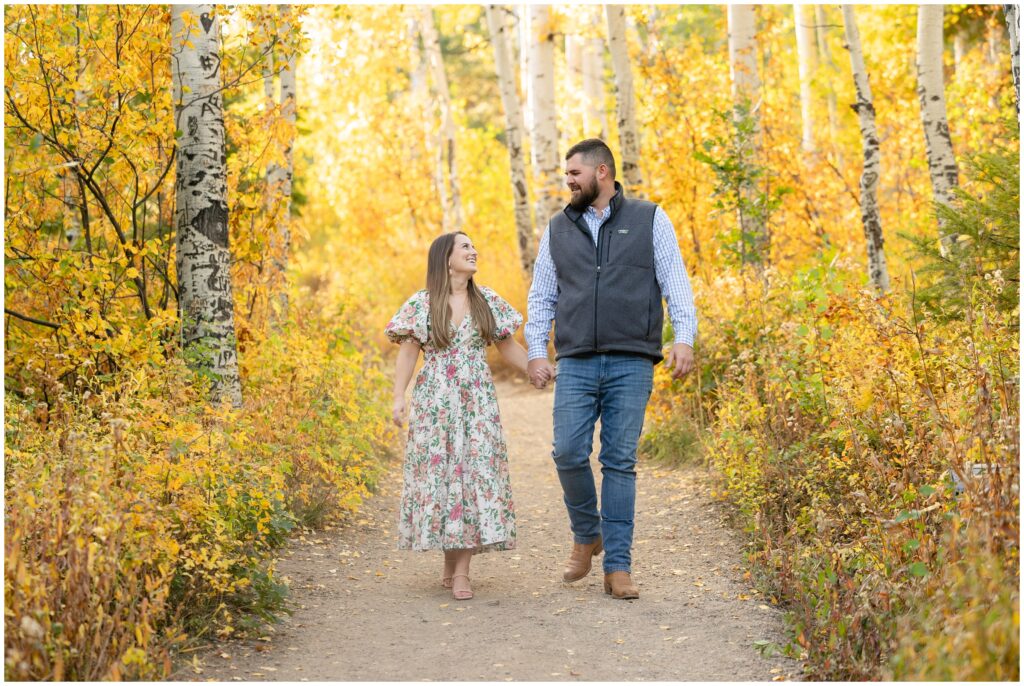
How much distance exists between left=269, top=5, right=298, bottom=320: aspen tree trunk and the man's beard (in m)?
2.53

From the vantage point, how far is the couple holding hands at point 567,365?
479cm

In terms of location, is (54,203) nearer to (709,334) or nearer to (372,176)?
(709,334)

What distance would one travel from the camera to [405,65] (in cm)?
2130

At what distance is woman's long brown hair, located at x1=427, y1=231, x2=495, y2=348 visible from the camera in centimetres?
506

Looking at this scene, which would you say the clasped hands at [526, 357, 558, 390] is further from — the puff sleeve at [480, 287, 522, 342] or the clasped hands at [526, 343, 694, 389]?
the puff sleeve at [480, 287, 522, 342]

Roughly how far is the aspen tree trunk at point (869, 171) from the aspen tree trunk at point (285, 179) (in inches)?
193

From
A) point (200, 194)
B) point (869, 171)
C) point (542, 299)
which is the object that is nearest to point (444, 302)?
point (542, 299)

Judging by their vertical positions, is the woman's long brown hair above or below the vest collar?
below

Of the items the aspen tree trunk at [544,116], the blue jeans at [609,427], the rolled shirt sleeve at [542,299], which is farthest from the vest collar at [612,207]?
the aspen tree trunk at [544,116]

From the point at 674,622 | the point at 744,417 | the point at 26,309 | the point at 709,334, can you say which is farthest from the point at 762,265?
the point at 26,309

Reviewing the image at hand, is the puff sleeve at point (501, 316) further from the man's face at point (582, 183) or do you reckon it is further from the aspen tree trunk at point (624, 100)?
the aspen tree trunk at point (624, 100)

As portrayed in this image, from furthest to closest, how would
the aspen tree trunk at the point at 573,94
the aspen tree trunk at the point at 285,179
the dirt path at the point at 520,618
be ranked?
the aspen tree trunk at the point at 573,94
the aspen tree trunk at the point at 285,179
the dirt path at the point at 520,618

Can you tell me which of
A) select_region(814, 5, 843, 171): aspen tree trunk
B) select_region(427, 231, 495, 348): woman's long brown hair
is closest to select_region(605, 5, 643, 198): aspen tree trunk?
select_region(814, 5, 843, 171): aspen tree trunk

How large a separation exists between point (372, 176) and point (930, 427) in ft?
57.4
